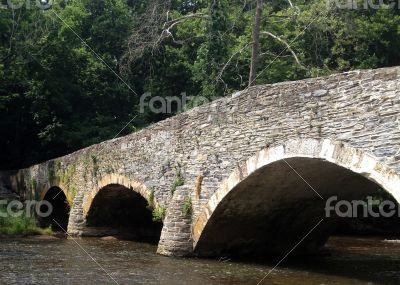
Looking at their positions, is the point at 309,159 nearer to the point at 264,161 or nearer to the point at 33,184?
the point at 264,161

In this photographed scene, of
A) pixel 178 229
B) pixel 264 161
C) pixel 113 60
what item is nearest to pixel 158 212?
pixel 178 229

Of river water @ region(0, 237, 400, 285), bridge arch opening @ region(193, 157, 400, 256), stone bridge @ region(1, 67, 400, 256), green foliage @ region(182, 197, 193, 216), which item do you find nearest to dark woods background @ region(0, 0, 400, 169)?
stone bridge @ region(1, 67, 400, 256)

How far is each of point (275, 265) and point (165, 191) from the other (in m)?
2.91

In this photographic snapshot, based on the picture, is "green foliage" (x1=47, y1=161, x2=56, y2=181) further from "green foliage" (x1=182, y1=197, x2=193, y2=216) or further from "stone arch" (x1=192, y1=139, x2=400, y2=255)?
"stone arch" (x1=192, y1=139, x2=400, y2=255)

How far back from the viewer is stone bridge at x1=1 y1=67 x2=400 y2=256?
24.2 ft

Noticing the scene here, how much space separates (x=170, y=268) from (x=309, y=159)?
10.4 ft

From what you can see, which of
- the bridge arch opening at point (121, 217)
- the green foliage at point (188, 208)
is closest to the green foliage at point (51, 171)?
the bridge arch opening at point (121, 217)

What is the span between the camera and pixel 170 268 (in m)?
9.86

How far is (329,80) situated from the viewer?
26.6ft

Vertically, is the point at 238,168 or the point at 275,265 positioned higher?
the point at 238,168

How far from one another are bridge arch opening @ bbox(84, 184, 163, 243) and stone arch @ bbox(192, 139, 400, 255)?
562 centimetres

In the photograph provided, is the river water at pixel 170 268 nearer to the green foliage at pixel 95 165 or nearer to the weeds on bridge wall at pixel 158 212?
the weeds on bridge wall at pixel 158 212

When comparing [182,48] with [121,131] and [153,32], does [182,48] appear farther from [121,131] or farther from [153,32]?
[153,32]

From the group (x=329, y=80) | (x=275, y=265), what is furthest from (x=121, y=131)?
(x=329, y=80)
